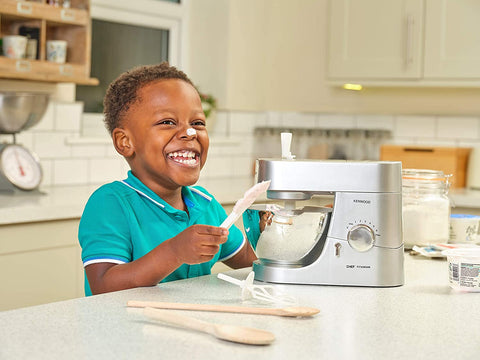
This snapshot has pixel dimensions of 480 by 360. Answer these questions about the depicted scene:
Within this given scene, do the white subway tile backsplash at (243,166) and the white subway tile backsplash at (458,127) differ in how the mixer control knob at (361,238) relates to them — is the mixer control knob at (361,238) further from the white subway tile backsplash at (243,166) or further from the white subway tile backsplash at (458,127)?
the white subway tile backsplash at (243,166)

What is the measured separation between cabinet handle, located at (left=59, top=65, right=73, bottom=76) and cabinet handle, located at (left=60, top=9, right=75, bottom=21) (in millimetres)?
191

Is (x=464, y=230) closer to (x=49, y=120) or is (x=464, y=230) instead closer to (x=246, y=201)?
(x=246, y=201)

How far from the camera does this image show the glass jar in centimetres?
182

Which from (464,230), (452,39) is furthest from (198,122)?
(452,39)

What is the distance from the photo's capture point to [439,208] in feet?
6.00

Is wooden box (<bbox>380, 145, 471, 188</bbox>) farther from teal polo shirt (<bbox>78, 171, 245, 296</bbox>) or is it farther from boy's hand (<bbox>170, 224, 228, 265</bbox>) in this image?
boy's hand (<bbox>170, 224, 228, 265</bbox>)

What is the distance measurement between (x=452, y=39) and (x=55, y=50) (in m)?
1.90

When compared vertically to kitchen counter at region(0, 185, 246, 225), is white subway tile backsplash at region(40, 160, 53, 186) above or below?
above

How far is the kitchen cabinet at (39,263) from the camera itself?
2465 mm

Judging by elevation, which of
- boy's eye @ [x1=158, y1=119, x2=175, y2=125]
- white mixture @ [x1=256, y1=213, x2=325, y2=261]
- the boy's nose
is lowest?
white mixture @ [x1=256, y1=213, x2=325, y2=261]

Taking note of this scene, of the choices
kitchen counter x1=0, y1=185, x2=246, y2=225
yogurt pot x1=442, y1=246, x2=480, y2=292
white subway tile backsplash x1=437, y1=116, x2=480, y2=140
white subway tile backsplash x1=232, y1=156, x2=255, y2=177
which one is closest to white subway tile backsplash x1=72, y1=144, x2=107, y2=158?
kitchen counter x1=0, y1=185, x2=246, y2=225

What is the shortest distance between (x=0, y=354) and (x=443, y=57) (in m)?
3.13

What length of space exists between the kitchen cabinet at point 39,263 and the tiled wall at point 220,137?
0.68 metres

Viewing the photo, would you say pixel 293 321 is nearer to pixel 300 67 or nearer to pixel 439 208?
pixel 439 208
